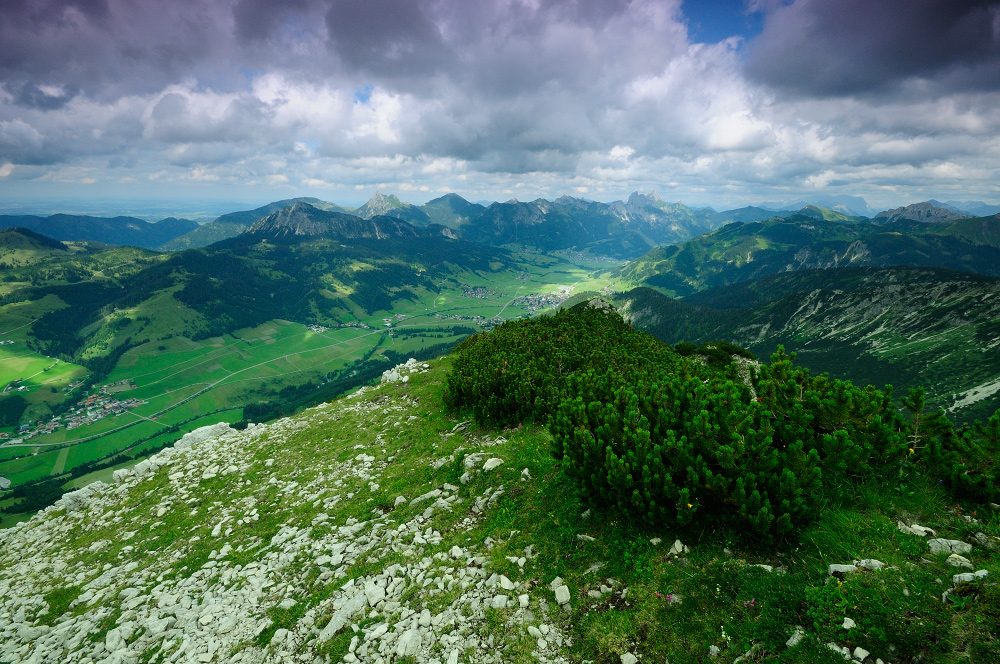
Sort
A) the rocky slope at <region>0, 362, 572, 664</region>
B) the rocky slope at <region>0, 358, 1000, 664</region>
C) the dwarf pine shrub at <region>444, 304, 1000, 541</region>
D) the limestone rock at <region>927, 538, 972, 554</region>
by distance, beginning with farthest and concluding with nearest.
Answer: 1. the rocky slope at <region>0, 362, 572, 664</region>
2. the dwarf pine shrub at <region>444, 304, 1000, 541</region>
3. the limestone rock at <region>927, 538, 972, 554</region>
4. the rocky slope at <region>0, 358, 1000, 664</region>

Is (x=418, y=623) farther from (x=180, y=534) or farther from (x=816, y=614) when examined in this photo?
(x=180, y=534)

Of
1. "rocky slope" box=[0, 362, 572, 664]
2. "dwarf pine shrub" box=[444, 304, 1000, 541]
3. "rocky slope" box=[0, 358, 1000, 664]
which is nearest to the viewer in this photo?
"rocky slope" box=[0, 358, 1000, 664]

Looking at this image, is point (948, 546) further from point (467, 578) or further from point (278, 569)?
point (278, 569)

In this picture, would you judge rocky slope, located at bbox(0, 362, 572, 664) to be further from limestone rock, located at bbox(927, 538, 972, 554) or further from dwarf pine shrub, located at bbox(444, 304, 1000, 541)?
limestone rock, located at bbox(927, 538, 972, 554)

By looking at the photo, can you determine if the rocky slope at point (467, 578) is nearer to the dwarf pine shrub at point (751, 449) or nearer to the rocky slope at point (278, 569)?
the rocky slope at point (278, 569)

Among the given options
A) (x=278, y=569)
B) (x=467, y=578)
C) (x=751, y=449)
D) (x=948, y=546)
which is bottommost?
(x=278, y=569)

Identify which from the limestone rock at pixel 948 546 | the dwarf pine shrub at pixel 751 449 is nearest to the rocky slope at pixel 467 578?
the limestone rock at pixel 948 546

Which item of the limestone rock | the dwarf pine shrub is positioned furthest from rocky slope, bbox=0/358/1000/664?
the dwarf pine shrub

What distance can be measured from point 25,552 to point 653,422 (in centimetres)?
3016

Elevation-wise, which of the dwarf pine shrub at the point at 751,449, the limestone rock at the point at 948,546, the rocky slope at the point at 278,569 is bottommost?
the rocky slope at the point at 278,569

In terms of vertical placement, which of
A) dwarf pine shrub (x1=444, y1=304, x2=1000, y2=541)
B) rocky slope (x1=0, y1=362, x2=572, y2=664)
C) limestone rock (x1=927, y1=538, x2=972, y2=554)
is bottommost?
rocky slope (x1=0, y1=362, x2=572, y2=664)

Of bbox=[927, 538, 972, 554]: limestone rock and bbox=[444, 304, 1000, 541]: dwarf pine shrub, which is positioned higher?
bbox=[444, 304, 1000, 541]: dwarf pine shrub

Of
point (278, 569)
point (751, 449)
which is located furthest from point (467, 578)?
point (751, 449)

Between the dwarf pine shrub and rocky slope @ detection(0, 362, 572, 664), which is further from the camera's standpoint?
rocky slope @ detection(0, 362, 572, 664)
